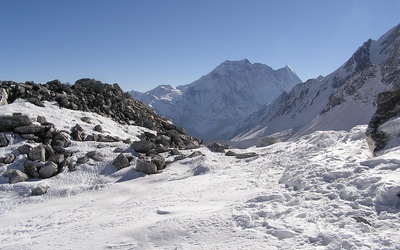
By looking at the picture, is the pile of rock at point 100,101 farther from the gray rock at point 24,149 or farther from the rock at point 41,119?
the gray rock at point 24,149

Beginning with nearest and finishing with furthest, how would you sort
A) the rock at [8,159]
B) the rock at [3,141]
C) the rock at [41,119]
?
the rock at [8,159]
the rock at [3,141]
the rock at [41,119]

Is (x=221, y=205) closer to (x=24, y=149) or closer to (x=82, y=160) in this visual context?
(x=82, y=160)

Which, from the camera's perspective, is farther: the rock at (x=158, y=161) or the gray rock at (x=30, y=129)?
the gray rock at (x=30, y=129)

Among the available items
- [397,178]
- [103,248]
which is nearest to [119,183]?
[103,248]

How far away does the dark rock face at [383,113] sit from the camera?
1523 cm

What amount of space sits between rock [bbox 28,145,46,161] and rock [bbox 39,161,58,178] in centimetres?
83

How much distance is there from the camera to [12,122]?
66.7 feet

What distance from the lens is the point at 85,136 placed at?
22094mm

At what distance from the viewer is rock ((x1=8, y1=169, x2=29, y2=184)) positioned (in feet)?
53.9

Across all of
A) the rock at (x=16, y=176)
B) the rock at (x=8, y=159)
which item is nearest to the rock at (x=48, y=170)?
the rock at (x=16, y=176)

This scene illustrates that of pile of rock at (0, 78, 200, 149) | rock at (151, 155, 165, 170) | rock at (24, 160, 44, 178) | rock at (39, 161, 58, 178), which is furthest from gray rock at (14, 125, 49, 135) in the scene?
rock at (151, 155, 165, 170)

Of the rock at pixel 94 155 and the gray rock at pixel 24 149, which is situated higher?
the gray rock at pixel 24 149

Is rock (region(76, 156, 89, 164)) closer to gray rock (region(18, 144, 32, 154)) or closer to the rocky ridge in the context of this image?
the rocky ridge

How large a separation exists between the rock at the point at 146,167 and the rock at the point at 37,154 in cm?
545
